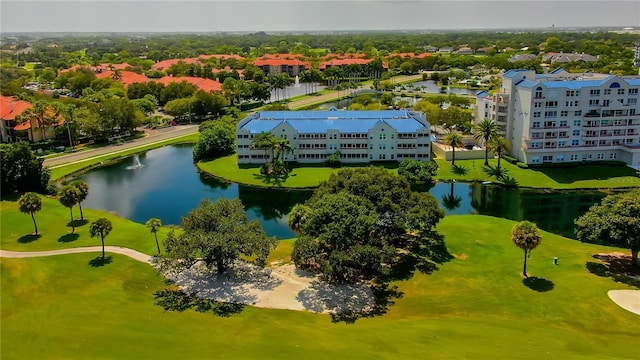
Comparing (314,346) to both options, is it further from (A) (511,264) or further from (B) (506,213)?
(B) (506,213)

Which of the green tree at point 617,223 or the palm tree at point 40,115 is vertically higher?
the palm tree at point 40,115

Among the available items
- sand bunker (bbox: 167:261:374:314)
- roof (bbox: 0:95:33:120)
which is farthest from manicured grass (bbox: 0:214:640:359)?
roof (bbox: 0:95:33:120)

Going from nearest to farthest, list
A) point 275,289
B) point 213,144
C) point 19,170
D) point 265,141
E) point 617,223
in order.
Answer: point 275,289 → point 617,223 → point 19,170 → point 265,141 → point 213,144

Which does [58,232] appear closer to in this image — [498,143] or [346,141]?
[346,141]

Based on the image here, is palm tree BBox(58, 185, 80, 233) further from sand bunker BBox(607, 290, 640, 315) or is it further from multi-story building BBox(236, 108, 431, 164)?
sand bunker BBox(607, 290, 640, 315)

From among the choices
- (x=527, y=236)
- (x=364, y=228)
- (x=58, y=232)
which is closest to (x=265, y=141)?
(x=58, y=232)

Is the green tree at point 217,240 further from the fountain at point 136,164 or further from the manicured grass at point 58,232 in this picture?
the fountain at point 136,164

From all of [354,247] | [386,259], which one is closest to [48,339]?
[354,247]

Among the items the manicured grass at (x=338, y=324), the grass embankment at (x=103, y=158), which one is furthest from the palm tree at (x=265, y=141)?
the manicured grass at (x=338, y=324)
